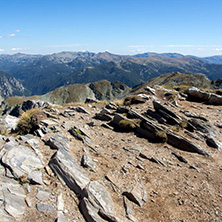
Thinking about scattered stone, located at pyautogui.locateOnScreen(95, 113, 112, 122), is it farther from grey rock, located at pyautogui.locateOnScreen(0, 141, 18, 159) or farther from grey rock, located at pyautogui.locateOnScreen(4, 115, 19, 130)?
grey rock, located at pyautogui.locateOnScreen(0, 141, 18, 159)

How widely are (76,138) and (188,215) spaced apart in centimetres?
1067

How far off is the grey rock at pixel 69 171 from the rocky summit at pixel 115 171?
0.19 feet

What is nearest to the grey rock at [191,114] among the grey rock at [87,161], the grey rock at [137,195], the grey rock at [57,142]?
the grey rock at [137,195]

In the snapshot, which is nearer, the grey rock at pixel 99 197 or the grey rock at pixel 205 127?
the grey rock at pixel 99 197

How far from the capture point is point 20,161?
10781 mm

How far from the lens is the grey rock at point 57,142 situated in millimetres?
13384

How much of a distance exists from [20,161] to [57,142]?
3.44 meters

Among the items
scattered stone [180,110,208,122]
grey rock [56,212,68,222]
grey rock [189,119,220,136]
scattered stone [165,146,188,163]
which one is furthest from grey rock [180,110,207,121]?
grey rock [56,212,68,222]

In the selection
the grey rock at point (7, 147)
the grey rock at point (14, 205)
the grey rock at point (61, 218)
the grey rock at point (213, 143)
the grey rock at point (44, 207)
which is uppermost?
the grey rock at point (7, 147)

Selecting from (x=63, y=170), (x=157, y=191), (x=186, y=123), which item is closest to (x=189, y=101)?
(x=186, y=123)

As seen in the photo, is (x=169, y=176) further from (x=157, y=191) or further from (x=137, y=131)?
(x=137, y=131)

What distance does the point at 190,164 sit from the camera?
12.9m

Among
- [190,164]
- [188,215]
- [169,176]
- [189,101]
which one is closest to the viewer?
[188,215]

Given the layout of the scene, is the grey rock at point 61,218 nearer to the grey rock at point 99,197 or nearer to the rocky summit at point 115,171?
the rocky summit at point 115,171
